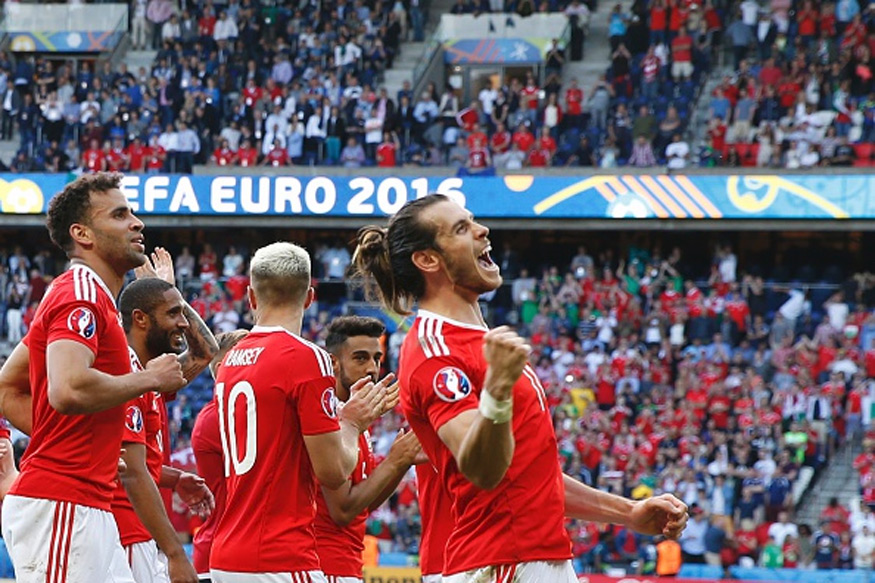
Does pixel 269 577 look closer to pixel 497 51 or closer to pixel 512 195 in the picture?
pixel 512 195

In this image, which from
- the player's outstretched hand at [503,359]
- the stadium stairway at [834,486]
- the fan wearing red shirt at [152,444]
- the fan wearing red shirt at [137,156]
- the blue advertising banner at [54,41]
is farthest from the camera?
the blue advertising banner at [54,41]

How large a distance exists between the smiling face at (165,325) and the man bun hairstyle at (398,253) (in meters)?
1.90

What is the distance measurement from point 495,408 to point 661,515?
45.3 inches

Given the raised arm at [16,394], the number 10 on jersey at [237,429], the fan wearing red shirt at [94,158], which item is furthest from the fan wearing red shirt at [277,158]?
the number 10 on jersey at [237,429]

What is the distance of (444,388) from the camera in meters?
4.81

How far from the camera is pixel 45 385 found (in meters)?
5.92

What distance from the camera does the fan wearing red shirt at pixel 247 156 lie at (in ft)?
93.2

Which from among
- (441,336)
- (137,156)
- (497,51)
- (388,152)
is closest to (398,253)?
(441,336)

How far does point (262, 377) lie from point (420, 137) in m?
23.2

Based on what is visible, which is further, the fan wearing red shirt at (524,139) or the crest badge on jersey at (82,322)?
the fan wearing red shirt at (524,139)

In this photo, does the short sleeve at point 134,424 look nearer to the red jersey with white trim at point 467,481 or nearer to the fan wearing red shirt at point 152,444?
the fan wearing red shirt at point 152,444

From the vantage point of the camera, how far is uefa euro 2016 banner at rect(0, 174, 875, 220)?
2562 cm

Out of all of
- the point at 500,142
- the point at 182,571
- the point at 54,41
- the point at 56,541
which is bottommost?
the point at 182,571

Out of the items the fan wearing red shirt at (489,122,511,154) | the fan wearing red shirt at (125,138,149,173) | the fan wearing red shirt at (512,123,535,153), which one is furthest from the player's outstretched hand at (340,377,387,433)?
the fan wearing red shirt at (125,138,149,173)
